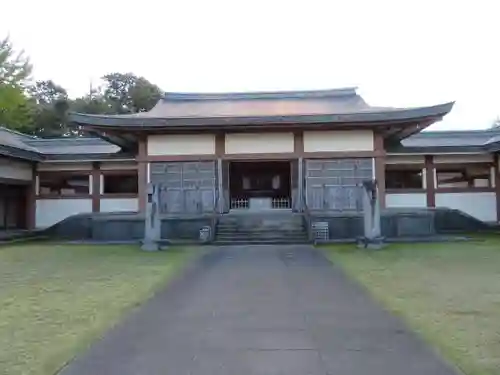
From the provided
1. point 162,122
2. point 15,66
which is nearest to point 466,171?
point 162,122

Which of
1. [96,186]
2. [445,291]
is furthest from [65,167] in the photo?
[445,291]

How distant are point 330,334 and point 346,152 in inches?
561

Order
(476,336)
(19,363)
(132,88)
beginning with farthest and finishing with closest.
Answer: (132,88), (476,336), (19,363)

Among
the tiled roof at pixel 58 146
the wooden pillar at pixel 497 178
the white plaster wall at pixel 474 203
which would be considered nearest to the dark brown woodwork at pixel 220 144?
the tiled roof at pixel 58 146

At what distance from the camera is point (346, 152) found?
61.7ft

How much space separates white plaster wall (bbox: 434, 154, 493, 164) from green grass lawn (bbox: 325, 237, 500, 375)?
8.56 meters

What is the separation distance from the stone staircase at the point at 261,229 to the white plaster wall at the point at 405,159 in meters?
5.94

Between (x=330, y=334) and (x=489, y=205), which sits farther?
(x=489, y=205)

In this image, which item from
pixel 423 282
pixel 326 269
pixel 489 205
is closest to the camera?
pixel 423 282

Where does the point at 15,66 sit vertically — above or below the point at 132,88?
below

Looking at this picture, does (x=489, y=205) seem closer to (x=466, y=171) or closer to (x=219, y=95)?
(x=466, y=171)

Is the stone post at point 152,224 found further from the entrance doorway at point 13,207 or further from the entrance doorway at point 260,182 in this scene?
the entrance doorway at point 260,182

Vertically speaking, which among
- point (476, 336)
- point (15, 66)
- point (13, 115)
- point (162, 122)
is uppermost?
point (15, 66)

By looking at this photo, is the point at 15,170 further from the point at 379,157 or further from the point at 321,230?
the point at 379,157
